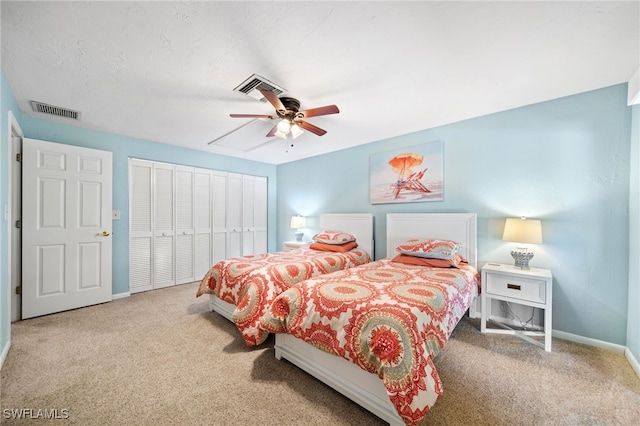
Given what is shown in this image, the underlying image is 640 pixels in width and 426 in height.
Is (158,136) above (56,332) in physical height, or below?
above

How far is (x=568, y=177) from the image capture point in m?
2.41

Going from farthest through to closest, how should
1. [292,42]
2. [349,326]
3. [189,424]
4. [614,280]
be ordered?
[614,280] → [292,42] → [349,326] → [189,424]

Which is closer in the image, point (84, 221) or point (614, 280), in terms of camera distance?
point (614, 280)

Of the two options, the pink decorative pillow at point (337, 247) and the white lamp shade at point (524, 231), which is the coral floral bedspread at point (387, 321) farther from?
the pink decorative pillow at point (337, 247)

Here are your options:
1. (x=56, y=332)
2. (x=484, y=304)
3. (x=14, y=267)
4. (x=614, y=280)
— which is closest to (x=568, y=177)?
(x=614, y=280)

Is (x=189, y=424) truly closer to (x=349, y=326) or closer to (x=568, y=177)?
(x=349, y=326)

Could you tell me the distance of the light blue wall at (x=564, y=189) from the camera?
87.1 inches

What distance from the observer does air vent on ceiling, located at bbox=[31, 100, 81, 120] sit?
2.63m

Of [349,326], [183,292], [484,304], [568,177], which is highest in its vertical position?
[568,177]

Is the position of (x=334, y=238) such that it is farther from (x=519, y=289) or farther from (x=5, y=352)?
(x=5, y=352)

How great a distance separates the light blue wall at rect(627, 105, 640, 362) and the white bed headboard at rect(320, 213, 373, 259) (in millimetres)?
2556

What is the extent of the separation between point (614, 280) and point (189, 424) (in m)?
3.57

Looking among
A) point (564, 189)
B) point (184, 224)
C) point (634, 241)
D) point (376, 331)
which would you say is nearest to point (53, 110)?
point (184, 224)

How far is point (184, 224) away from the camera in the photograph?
423cm
